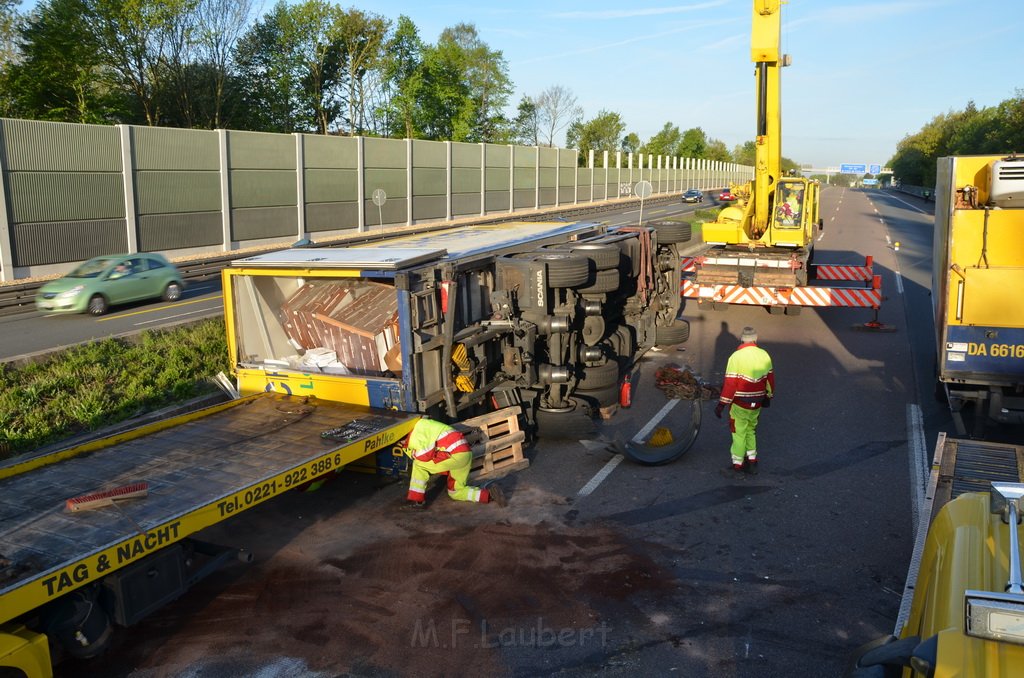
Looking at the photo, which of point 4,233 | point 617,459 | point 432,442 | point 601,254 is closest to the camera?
point 432,442

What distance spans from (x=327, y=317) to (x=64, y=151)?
64.4 ft

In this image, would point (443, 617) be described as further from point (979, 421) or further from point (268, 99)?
point (268, 99)

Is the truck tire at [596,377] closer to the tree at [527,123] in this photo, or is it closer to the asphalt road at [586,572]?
the asphalt road at [586,572]

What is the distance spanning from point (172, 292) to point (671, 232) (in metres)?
12.4

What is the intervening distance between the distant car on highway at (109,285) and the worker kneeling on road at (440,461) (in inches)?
500

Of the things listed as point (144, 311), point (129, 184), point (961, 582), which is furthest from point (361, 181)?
point (961, 582)

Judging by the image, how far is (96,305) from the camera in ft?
57.5

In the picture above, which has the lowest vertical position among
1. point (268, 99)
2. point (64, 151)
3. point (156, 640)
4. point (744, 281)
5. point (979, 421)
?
point (156, 640)

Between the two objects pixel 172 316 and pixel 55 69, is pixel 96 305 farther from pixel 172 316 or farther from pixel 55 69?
pixel 55 69

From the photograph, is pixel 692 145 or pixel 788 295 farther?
pixel 692 145

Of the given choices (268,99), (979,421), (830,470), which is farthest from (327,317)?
(268,99)

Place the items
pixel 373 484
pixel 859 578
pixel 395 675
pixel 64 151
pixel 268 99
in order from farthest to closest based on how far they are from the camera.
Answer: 1. pixel 268 99
2. pixel 64 151
3. pixel 373 484
4. pixel 859 578
5. pixel 395 675

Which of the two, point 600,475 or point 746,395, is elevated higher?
point 746,395

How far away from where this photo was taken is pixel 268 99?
55094 mm
